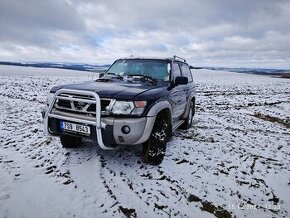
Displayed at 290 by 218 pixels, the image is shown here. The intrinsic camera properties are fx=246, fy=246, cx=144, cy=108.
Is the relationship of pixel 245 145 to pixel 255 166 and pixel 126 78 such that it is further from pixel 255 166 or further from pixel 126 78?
pixel 126 78

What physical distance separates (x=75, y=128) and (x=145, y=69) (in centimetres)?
211

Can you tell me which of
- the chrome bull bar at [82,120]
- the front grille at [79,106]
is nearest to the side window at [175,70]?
the front grille at [79,106]

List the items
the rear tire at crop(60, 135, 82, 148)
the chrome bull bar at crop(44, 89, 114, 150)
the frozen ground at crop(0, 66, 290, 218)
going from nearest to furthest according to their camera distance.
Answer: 1. the frozen ground at crop(0, 66, 290, 218)
2. the chrome bull bar at crop(44, 89, 114, 150)
3. the rear tire at crop(60, 135, 82, 148)

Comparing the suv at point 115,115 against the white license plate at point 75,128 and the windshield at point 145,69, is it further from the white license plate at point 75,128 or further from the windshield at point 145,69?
the windshield at point 145,69

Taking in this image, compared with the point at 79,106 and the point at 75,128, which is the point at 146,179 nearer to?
the point at 75,128

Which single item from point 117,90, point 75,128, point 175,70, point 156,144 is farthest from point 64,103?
point 175,70

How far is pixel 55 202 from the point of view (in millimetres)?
2975

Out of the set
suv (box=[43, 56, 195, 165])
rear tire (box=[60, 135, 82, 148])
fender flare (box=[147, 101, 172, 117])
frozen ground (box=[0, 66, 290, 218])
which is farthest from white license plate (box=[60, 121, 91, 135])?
rear tire (box=[60, 135, 82, 148])

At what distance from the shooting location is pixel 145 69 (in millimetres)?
5070

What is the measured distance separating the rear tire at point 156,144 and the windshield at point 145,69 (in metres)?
1.23

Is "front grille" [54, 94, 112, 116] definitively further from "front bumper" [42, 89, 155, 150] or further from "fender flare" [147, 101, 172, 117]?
"fender flare" [147, 101, 172, 117]

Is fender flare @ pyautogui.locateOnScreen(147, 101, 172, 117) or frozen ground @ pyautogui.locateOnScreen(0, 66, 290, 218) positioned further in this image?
fender flare @ pyautogui.locateOnScreen(147, 101, 172, 117)

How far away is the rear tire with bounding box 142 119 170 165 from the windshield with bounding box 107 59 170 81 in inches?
48.6

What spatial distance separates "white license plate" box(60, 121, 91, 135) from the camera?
351cm
